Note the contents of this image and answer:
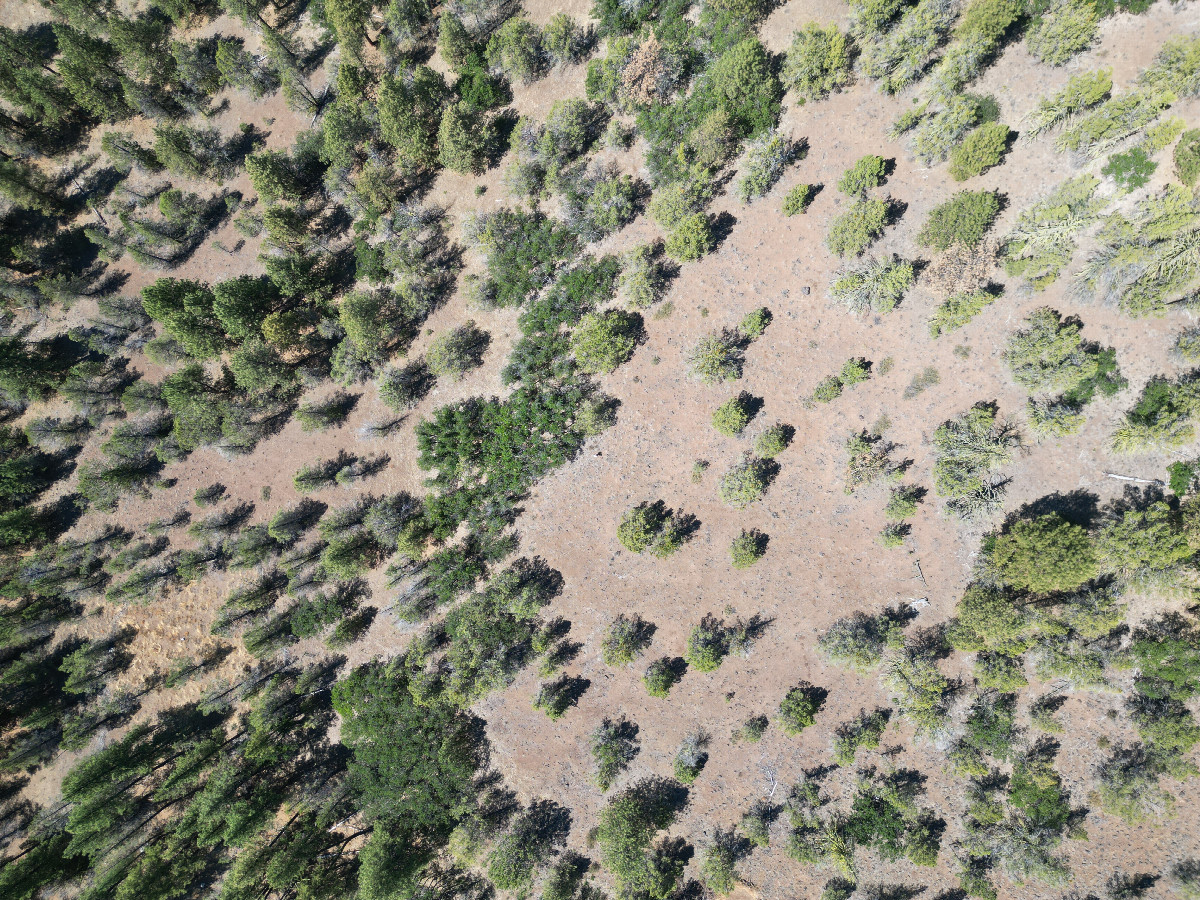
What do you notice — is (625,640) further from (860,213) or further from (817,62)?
(817,62)

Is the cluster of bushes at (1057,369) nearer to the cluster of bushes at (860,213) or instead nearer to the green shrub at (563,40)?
the cluster of bushes at (860,213)

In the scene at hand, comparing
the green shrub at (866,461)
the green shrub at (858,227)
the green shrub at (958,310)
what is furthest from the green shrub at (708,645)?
the green shrub at (858,227)

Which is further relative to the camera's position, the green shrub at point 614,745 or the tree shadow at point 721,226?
the green shrub at point 614,745

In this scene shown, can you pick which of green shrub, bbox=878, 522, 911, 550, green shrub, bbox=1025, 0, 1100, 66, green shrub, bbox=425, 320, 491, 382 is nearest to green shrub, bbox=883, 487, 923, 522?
green shrub, bbox=878, 522, 911, 550

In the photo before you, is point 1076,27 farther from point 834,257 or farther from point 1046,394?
point 1046,394

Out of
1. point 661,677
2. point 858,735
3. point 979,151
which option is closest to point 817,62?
point 979,151

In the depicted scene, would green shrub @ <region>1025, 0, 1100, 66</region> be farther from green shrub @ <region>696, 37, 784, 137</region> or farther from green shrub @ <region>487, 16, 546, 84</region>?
green shrub @ <region>487, 16, 546, 84</region>
